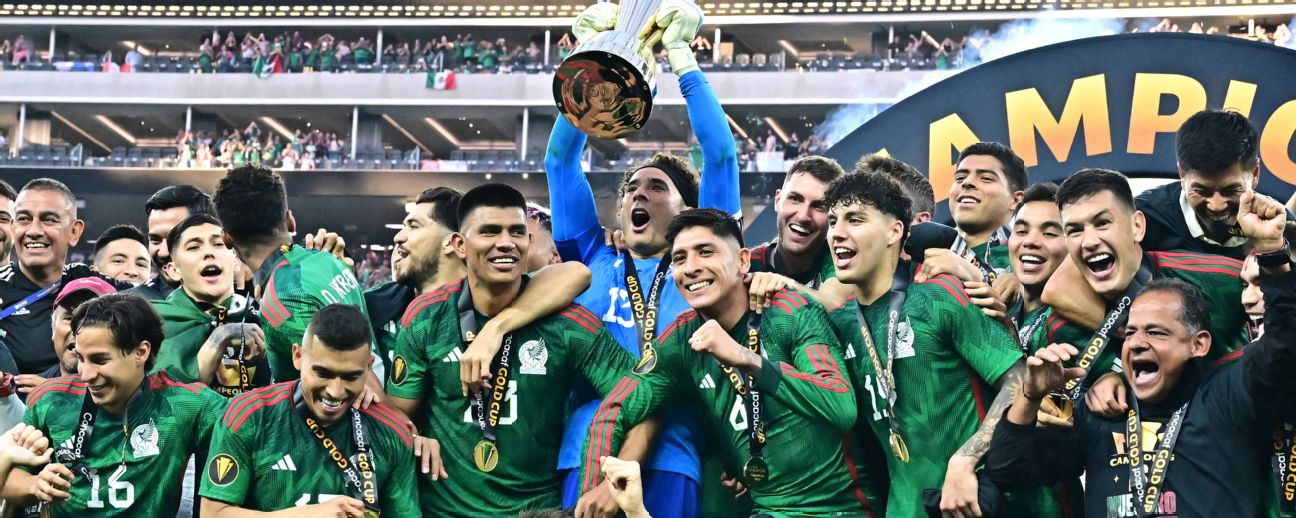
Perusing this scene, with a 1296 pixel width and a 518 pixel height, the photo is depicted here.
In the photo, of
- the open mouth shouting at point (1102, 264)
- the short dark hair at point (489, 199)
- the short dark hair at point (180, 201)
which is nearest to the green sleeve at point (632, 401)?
the short dark hair at point (489, 199)

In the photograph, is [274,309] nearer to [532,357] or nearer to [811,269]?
[532,357]

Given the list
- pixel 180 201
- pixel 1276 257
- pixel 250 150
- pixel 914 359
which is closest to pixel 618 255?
pixel 914 359

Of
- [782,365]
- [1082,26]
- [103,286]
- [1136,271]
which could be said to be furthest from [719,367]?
[1082,26]

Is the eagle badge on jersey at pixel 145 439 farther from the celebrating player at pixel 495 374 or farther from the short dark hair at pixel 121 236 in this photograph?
the short dark hair at pixel 121 236

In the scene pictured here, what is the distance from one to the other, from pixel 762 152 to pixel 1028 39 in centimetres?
877

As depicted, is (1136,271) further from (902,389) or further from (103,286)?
(103,286)

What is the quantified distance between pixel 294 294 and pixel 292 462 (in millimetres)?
698

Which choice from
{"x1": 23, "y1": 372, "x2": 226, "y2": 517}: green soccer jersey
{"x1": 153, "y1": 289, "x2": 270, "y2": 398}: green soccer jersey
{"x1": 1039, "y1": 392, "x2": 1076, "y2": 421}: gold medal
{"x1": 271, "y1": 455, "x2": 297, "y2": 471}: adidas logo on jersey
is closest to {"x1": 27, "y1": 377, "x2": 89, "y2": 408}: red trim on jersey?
{"x1": 23, "y1": 372, "x2": 226, "y2": 517}: green soccer jersey

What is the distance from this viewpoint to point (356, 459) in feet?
15.3

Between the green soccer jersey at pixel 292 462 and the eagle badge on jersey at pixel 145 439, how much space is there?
1.29 ft

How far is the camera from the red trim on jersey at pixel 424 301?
506 cm

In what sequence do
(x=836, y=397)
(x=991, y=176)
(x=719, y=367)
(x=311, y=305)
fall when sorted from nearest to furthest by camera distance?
(x=836, y=397) → (x=719, y=367) → (x=311, y=305) → (x=991, y=176)

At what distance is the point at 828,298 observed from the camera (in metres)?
4.95

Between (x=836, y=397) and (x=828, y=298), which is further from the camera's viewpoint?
(x=828, y=298)
